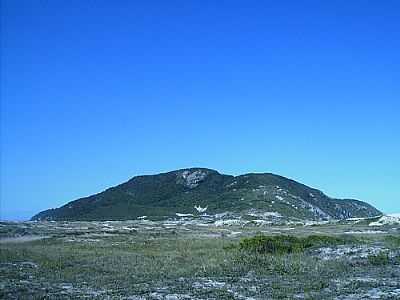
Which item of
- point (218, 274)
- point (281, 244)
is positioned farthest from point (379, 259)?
point (218, 274)

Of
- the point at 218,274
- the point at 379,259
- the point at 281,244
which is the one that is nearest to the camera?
the point at 218,274

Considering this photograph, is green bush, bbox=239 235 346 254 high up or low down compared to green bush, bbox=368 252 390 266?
up

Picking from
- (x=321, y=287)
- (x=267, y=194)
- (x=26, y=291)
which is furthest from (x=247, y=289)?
(x=267, y=194)

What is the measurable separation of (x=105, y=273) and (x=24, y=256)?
10.4 m

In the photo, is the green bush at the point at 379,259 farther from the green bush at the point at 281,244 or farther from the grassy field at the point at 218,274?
the green bush at the point at 281,244

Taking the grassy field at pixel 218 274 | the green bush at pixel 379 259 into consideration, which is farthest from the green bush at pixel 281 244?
the green bush at pixel 379 259

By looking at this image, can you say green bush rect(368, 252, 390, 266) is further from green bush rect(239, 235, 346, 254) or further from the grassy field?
green bush rect(239, 235, 346, 254)

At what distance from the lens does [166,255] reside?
130 feet

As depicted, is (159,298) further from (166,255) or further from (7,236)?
(7,236)

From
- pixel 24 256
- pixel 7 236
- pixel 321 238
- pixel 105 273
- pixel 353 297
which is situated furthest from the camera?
pixel 7 236

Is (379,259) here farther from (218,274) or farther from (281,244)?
(218,274)

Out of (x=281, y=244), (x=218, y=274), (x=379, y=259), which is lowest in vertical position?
(x=218, y=274)

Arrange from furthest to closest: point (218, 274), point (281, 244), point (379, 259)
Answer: point (281, 244) < point (379, 259) < point (218, 274)

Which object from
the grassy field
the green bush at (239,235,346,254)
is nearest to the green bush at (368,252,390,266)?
the grassy field
